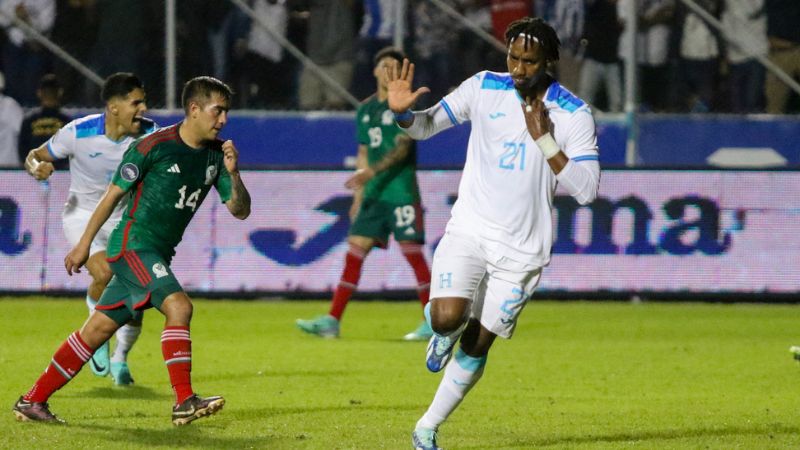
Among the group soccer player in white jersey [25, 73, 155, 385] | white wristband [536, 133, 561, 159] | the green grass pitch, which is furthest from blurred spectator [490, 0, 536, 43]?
white wristband [536, 133, 561, 159]

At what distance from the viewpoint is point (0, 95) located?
1683 cm

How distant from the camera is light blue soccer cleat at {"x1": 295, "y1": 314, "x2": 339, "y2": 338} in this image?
505 inches

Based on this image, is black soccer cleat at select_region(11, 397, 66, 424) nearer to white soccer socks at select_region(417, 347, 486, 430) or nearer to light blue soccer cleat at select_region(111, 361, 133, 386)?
light blue soccer cleat at select_region(111, 361, 133, 386)

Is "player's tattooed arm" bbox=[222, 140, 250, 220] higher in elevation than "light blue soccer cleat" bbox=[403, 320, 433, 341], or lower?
higher

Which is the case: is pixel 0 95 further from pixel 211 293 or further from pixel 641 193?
pixel 641 193

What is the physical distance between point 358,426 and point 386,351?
3.70 m

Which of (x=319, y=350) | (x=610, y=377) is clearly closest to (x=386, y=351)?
(x=319, y=350)

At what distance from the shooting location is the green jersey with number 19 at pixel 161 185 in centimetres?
796

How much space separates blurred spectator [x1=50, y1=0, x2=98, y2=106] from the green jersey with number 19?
931cm

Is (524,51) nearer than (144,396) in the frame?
Yes

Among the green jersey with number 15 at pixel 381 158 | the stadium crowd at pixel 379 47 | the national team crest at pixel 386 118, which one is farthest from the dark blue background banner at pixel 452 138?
the national team crest at pixel 386 118

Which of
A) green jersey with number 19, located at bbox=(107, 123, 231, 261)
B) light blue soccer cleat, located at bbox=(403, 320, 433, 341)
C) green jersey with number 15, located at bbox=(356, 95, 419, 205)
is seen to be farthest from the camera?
green jersey with number 15, located at bbox=(356, 95, 419, 205)

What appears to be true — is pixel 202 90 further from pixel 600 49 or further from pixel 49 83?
pixel 600 49

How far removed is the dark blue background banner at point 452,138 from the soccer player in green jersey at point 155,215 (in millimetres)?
8753
